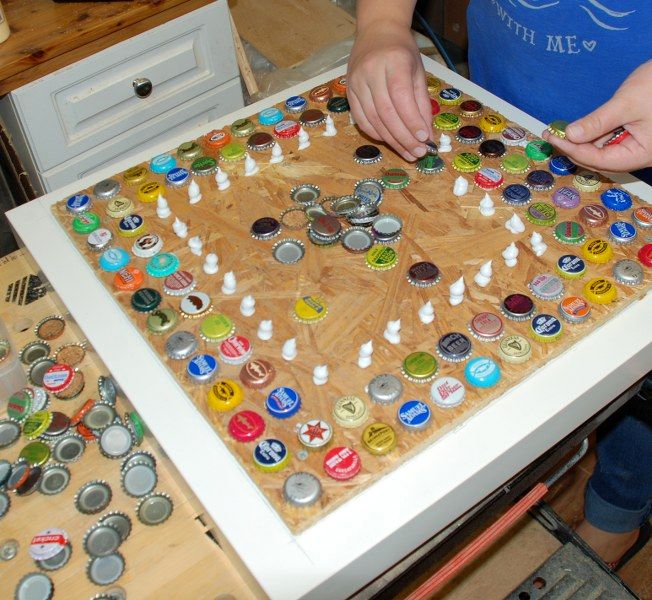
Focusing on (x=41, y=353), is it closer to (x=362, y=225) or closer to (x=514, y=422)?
(x=362, y=225)

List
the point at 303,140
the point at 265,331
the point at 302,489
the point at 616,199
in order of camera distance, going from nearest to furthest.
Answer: the point at 302,489, the point at 265,331, the point at 616,199, the point at 303,140

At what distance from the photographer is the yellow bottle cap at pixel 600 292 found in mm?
737

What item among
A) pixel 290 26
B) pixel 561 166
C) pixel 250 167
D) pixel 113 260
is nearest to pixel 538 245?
pixel 561 166

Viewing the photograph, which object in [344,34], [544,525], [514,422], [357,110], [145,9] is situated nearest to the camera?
[514,422]

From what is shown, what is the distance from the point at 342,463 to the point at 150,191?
435mm

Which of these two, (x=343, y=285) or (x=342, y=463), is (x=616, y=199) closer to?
(x=343, y=285)

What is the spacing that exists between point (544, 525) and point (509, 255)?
484mm

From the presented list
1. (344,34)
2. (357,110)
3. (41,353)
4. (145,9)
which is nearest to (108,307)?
(41,353)

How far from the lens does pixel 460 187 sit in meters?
0.85

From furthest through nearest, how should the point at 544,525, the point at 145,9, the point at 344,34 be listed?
the point at 344,34 → the point at 145,9 → the point at 544,525

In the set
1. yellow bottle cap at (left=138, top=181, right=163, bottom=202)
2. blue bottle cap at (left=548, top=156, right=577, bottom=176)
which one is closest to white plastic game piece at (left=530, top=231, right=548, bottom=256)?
blue bottle cap at (left=548, top=156, right=577, bottom=176)

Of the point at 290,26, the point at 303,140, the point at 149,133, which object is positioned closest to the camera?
the point at 303,140

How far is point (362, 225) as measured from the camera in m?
0.83

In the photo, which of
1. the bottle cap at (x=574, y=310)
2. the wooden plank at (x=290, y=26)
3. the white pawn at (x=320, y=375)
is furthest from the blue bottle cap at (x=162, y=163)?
the wooden plank at (x=290, y=26)
